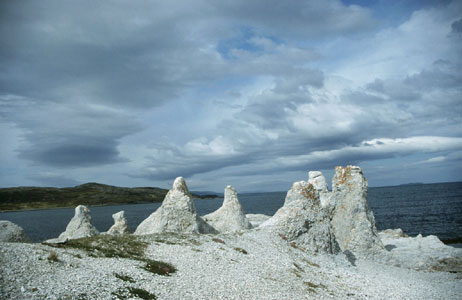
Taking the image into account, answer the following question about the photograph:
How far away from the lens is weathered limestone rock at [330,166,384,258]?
1329 inches

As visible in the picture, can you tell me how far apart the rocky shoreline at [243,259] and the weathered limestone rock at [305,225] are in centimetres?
10

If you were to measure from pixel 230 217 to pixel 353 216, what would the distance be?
1468 centimetres

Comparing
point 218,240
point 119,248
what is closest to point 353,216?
point 218,240

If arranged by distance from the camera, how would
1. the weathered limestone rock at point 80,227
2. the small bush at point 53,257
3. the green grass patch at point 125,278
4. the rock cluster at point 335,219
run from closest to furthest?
the green grass patch at point 125,278, the small bush at point 53,257, the rock cluster at point 335,219, the weathered limestone rock at point 80,227

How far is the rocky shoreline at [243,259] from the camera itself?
15.2m

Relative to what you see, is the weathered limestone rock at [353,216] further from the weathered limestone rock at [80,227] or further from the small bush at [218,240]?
the weathered limestone rock at [80,227]

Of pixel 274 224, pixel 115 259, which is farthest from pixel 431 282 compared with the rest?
pixel 115 259

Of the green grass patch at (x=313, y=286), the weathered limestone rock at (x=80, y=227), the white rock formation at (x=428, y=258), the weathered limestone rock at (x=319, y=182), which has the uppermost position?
the weathered limestone rock at (x=319, y=182)

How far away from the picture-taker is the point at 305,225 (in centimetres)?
3122

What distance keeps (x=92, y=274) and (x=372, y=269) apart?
81.9ft

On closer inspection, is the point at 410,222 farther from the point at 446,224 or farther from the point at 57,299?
the point at 57,299

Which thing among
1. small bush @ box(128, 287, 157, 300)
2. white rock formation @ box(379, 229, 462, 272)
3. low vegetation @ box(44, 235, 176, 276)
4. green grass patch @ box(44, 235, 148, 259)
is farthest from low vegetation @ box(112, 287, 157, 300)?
white rock formation @ box(379, 229, 462, 272)

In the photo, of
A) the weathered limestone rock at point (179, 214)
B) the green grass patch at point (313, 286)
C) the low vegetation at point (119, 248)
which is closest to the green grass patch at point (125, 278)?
the low vegetation at point (119, 248)

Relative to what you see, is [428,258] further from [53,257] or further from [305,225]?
[53,257]
